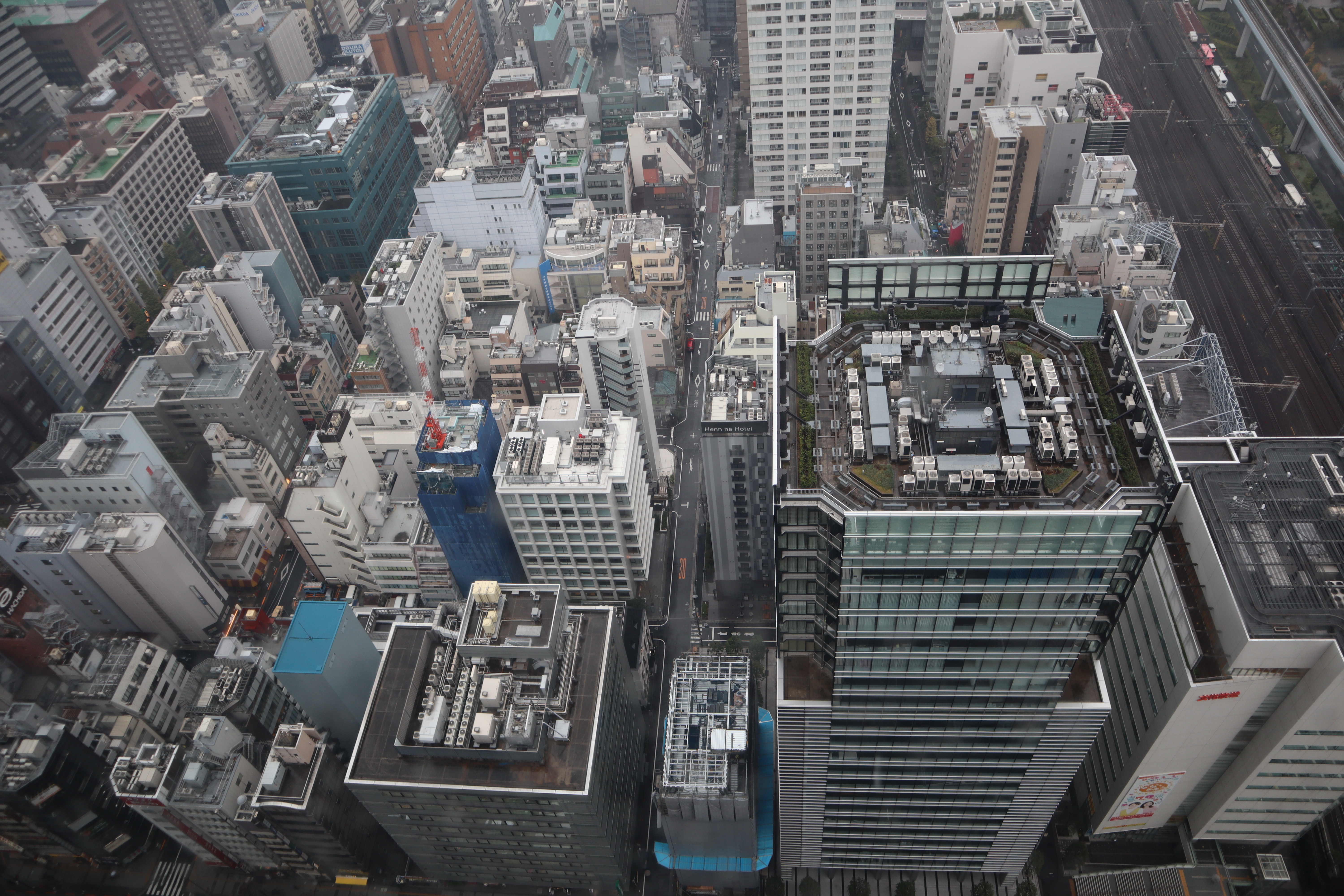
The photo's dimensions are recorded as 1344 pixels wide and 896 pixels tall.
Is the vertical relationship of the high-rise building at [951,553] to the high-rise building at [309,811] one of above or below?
above

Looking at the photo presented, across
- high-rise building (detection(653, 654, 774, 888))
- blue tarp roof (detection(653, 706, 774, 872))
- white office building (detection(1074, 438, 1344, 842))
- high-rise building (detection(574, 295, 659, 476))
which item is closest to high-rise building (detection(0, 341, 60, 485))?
high-rise building (detection(574, 295, 659, 476))

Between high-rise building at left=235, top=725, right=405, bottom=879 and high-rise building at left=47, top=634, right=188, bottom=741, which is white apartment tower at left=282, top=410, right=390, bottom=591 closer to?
high-rise building at left=47, top=634, right=188, bottom=741

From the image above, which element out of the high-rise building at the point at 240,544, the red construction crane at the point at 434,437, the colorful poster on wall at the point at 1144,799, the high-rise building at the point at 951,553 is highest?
the high-rise building at the point at 951,553

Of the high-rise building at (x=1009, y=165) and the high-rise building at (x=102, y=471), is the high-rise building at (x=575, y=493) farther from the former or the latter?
the high-rise building at (x=1009, y=165)

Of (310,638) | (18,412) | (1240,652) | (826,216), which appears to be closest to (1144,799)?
(1240,652)

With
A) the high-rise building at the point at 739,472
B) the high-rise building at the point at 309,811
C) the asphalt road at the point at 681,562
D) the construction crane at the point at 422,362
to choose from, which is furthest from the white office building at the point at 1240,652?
the construction crane at the point at 422,362

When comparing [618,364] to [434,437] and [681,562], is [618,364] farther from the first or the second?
[681,562]

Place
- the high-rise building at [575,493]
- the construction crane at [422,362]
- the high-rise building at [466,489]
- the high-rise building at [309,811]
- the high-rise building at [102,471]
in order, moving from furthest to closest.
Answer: the construction crane at [422,362] → the high-rise building at [102,471] → the high-rise building at [575,493] → the high-rise building at [466,489] → the high-rise building at [309,811]
